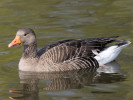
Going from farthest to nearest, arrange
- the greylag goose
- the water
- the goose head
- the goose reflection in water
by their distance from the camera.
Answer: the greylag goose → the goose head → the goose reflection in water → the water

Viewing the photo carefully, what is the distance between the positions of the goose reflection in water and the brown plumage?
0.71ft

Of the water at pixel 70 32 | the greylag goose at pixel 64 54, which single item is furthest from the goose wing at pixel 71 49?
the water at pixel 70 32

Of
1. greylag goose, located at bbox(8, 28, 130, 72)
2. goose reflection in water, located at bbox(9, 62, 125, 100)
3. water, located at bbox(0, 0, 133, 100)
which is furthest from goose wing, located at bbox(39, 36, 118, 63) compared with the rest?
water, located at bbox(0, 0, 133, 100)

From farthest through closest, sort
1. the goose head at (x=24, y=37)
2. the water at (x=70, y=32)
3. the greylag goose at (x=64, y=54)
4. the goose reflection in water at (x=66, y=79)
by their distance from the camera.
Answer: the greylag goose at (x=64, y=54) → the goose head at (x=24, y=37) → the goose reflection in water at (x=66, y=79) → the water at (x=70, y=32)

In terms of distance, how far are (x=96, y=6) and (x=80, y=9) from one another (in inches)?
32.7

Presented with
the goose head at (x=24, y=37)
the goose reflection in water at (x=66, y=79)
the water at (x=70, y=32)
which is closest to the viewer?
the water at (x=70, y=32)

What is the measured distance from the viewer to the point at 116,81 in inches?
432

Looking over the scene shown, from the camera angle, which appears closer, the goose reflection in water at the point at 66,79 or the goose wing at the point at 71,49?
the goose reflection in water at the point at 66,79

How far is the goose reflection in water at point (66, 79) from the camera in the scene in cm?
1064

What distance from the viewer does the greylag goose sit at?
40.1 ft

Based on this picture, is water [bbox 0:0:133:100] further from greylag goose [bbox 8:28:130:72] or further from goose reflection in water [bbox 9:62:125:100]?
greylag goose [bbox 8:28:130:72]

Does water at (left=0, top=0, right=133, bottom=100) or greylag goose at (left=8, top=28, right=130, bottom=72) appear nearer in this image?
water at (left=0, top=0, right=133, bottom=100)

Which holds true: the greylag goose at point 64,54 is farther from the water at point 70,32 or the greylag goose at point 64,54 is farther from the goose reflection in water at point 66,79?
the water at point 70,32

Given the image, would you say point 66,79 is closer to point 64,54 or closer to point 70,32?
point 64,54
